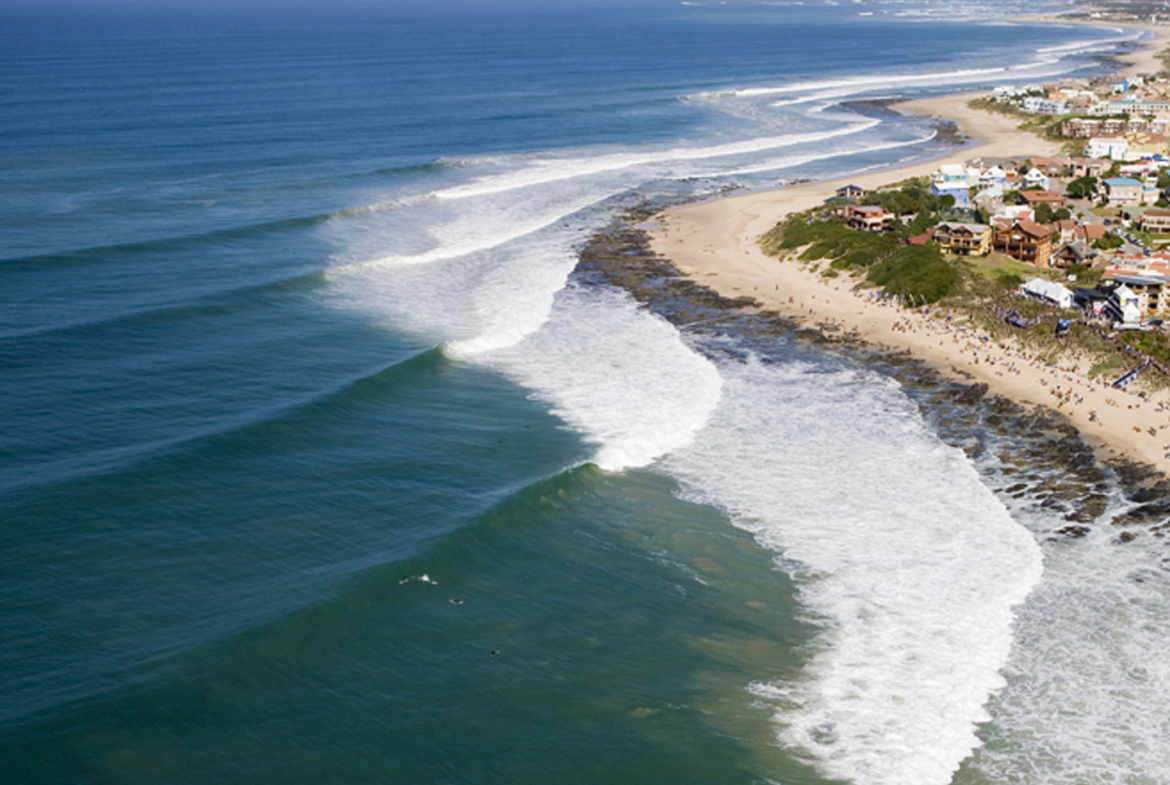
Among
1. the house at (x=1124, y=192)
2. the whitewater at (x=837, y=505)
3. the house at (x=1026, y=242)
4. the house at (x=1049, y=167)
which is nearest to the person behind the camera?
the whitewater at (x=837, y=505)

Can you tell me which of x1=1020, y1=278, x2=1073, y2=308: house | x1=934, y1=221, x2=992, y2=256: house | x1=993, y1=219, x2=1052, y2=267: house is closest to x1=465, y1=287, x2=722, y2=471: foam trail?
x1=1020, y1=278, x2=1073, y2=308: house

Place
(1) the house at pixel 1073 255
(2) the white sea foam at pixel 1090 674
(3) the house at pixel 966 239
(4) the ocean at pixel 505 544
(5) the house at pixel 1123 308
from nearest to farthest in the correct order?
(2) the white sea foam at pixel 1090 674 < (4) the ocean at pixel 505 544 < (5) the house at pixel 1123 308 < (1) the house at pixel 1073 255 < (3) the house at pixel 966 239

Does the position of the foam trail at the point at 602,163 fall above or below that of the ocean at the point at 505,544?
above

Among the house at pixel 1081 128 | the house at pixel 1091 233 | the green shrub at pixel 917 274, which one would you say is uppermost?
the house at pixel 1081 128

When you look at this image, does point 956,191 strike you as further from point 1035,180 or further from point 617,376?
point 617,376

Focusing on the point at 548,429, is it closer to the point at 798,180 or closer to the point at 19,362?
the point at 19,362

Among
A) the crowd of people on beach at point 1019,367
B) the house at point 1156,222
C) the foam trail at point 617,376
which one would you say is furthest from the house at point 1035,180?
the foam trail at point 617,376

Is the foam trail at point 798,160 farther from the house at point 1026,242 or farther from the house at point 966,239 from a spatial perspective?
the house at point 1026,242

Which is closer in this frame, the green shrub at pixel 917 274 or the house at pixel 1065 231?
the green shrub at pixel 917 274
